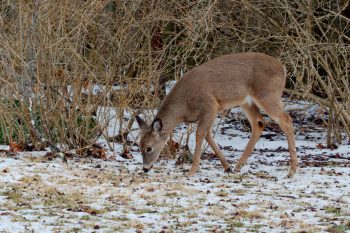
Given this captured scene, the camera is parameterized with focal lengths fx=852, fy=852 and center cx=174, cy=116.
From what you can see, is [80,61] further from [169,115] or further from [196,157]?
[196,157]

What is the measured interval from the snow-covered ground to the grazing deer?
545 mm

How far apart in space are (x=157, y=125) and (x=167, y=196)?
2410 mm

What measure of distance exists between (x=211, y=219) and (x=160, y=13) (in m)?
6.18

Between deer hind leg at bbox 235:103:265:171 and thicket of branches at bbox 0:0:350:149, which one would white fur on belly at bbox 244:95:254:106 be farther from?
thicket of branches at bbox 0:0:350:149

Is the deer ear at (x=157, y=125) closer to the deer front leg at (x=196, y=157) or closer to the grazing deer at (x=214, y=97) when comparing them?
the grazing deer at (x=214, y=97)

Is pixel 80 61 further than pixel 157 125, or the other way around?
pixel 80 61

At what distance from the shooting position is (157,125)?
12.0 metres

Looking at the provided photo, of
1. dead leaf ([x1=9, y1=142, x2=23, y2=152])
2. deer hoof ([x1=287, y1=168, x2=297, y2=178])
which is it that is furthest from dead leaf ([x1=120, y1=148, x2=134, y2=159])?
deer hoof ([x1=287, y1=168, x2=297, y2=178])

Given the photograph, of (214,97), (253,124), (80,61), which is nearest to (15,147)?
(80,61)

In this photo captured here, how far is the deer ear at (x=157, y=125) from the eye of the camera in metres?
11.9

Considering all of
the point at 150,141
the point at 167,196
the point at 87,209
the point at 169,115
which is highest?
the point at 169,115

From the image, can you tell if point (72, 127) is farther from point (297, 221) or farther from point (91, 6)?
point (297, 221)

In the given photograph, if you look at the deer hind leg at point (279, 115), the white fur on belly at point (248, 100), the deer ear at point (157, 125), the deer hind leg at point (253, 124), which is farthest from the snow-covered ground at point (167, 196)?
the white fur on belly at point (248, 100)

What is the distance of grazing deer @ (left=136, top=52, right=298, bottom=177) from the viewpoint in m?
12.0
